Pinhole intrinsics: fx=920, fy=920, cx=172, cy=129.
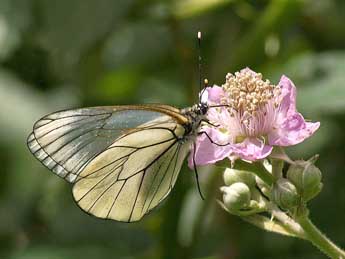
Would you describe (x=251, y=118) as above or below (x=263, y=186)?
above

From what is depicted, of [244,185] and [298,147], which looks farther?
[298,147]

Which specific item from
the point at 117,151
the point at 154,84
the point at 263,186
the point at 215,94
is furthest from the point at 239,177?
the point at 154,84

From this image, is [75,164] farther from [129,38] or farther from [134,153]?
[129,38]

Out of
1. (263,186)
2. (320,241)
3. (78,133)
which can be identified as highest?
(78,133)

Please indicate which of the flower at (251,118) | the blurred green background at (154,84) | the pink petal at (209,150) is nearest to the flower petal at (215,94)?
the flower at (251,118)

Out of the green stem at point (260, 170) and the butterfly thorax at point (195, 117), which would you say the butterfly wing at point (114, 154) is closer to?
the butterfly thorax at point (195, 117)

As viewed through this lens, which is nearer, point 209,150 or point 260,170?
point 260,170

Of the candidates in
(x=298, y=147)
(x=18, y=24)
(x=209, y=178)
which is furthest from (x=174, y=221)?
(x=18, y=24)

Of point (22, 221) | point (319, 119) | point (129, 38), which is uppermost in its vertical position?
point (129, 38)

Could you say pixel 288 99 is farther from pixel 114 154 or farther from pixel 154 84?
pixel 154 84
